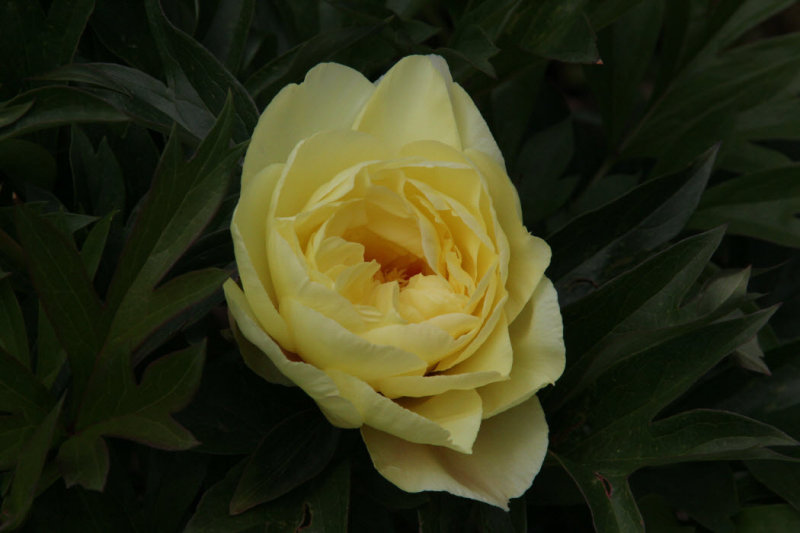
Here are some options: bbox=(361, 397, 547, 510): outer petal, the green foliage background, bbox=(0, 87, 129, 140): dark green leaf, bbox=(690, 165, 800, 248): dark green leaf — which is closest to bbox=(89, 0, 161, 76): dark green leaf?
the green foliage background

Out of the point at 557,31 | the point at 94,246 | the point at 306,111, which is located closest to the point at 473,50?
the point at 557,31

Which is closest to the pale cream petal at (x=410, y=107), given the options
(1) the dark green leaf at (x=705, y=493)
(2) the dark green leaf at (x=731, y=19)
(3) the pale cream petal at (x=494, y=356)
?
(3) the pale cream petal at (x=494, y=356)

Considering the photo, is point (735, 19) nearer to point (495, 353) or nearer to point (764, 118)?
point (764, 118)

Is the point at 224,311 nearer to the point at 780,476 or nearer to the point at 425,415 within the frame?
the point at 425,415

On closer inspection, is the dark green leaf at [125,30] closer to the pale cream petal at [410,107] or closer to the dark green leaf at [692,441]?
the pale cream petal at [410,107]

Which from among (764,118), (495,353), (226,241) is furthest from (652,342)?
(764,118)

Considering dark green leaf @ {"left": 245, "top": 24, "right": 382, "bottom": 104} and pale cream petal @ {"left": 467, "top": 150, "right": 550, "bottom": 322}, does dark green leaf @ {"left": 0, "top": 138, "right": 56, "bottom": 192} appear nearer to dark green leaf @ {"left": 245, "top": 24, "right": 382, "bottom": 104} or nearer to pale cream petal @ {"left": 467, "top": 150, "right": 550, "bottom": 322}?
dark green leaf @ {"left": 245, "top": 24, "right": 382, "bottom": 104}
